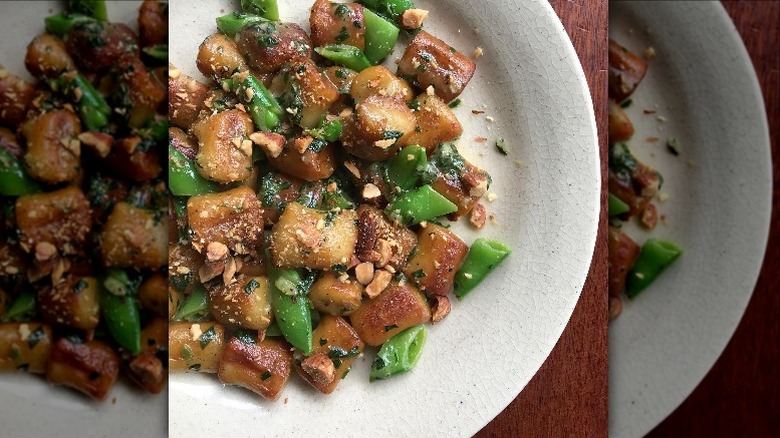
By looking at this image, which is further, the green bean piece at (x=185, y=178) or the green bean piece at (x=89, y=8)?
the green bean piece at (x=185, y=178)

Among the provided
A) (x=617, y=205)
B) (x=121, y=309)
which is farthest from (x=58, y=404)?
(x=617, y=205)

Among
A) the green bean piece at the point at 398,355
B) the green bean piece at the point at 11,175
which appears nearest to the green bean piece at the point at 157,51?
the green bean piece at the point at 11,175

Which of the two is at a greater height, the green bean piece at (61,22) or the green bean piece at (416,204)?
the green bean piece at (61,22)

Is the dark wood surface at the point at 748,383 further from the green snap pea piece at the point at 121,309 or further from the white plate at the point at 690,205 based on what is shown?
the green snap pea piece at the point at 121,309

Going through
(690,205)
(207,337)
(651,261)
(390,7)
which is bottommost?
(207,337)

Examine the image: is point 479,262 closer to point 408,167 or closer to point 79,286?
point 408,167

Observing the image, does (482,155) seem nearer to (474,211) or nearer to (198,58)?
(474,211)
